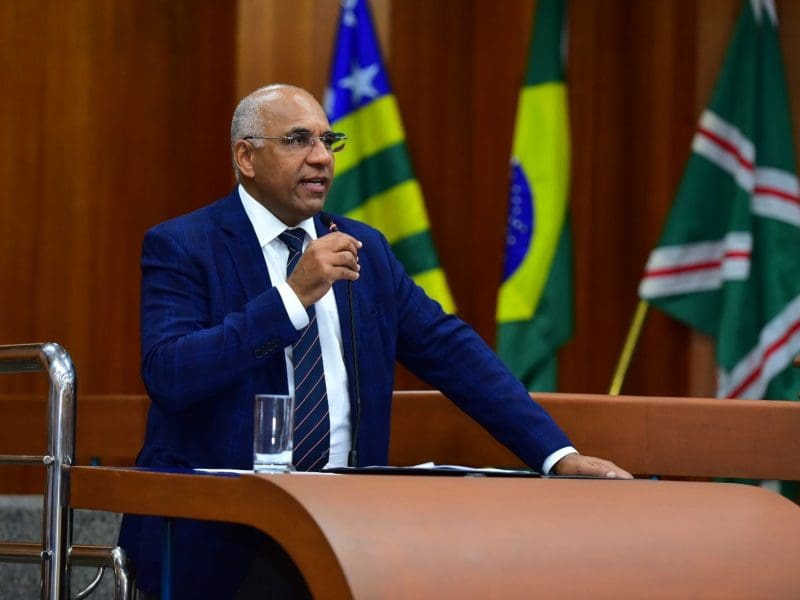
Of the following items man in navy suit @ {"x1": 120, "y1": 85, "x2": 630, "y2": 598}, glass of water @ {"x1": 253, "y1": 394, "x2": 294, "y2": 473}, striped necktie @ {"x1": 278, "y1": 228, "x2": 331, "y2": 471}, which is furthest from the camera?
striped necktie @ {"x1": 278, "y1": 228, "x2": 331, "y2": 471}

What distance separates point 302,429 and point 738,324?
8.46 feet

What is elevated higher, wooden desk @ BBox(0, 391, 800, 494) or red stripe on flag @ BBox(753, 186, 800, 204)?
red stripe on flag @ BBox(753, 186, 800, 204)

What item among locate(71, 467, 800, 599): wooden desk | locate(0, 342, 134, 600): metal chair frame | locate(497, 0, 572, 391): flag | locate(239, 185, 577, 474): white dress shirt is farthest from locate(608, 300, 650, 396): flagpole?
locate(71, 467, 800, 599): wooden desk

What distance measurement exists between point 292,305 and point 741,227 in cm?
278

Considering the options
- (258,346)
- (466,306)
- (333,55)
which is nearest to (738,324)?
(466,306)

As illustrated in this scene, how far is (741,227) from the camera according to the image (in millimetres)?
4863

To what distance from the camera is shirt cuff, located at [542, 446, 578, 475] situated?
2.70 metres

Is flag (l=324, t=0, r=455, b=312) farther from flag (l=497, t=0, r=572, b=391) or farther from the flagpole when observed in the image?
the flagpole

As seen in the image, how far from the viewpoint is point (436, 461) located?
3.16 metres

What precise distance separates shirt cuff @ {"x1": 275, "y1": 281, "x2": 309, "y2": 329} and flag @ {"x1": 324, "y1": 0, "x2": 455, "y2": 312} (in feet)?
8.81

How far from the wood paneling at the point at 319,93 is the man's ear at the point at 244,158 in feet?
7.65

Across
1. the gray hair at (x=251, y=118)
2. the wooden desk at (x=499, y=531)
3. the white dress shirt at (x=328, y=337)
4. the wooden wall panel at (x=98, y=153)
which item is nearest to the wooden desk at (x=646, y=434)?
the white dress shirt at (x=328, y=337)

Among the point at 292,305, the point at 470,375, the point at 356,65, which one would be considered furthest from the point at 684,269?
the point at 292,305

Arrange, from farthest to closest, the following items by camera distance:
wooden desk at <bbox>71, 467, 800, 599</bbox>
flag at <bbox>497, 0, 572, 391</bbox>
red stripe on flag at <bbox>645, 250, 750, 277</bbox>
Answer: flag at <bbox>497, 0, 572, 391</bbox>, red stripe on flag at <bbox>645, 250, 750, 277</bbox>, wooden desk at <bbox>71, 467, 800, 599</bbox>
